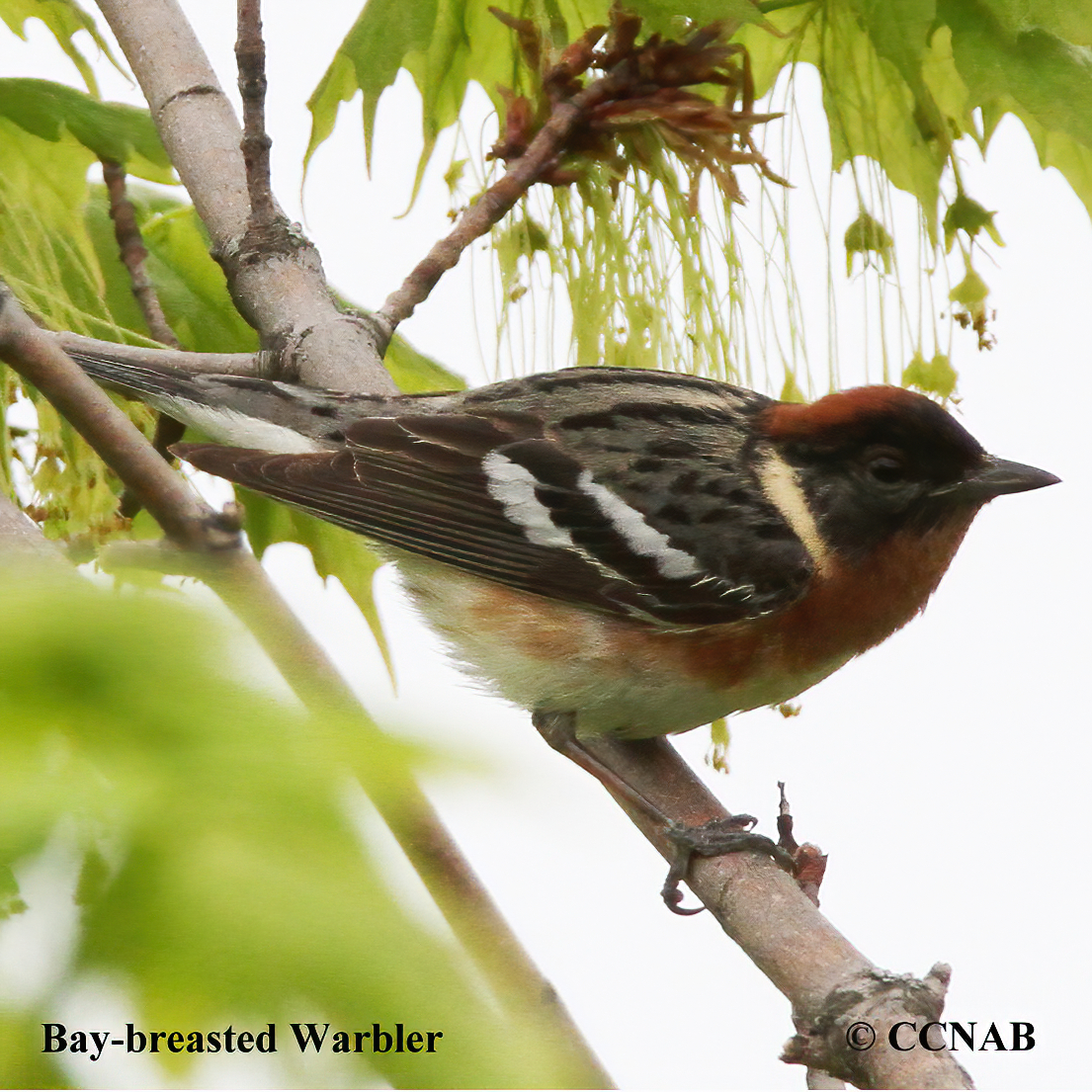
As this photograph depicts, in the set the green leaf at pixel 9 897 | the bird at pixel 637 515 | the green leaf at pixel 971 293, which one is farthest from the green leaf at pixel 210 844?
the green leaf at pixel 971 293

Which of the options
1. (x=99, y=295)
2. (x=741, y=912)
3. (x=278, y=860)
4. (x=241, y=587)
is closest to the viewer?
(x=278, y=860)

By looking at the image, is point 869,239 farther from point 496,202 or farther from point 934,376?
point 496,202

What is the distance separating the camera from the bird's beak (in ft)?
5.60

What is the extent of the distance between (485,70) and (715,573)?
0.81 meters

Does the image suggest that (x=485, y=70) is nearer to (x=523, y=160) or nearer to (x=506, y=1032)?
(x=523, y=160)

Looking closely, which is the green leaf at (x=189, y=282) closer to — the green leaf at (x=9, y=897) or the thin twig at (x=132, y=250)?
the thin twig at (x=132, y=250)

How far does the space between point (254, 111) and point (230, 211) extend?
0.99ft

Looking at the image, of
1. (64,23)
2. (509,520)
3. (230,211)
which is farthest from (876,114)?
(64,23)

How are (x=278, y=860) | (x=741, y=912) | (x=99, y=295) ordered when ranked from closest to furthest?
Answer: (x=278, y=860) → (x=741, y=912) → (x=99, y=295)

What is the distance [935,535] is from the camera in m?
1.84

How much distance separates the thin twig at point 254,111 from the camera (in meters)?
1.61

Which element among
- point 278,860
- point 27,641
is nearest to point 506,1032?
point 278,860

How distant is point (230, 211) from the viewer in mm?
1979

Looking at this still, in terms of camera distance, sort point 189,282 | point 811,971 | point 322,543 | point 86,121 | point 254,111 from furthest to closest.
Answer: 1. point 189,282
2. point 322,543
3. point 86,121
4. point 254,111
5. point 811,971
